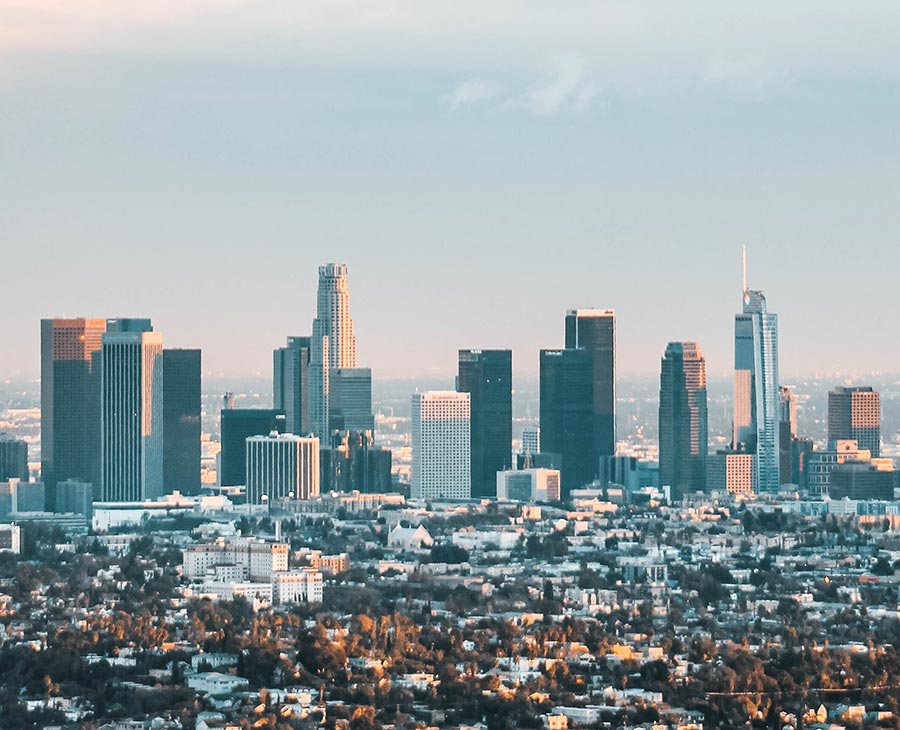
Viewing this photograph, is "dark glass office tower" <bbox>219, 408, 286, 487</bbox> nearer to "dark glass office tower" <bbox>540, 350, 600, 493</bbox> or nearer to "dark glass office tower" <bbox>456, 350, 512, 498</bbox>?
"dark glass office tower" <bbox>456, 350, 512, 498</bbox>

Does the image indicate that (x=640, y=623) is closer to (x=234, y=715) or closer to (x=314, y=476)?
(x=234, y=715)

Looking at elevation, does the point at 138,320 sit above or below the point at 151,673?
above

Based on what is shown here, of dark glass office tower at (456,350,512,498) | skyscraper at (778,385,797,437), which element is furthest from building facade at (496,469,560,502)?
skyscraper at (778,385,797,437)

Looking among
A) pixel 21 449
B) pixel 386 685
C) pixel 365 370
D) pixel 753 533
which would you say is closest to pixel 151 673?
pixel 386 685

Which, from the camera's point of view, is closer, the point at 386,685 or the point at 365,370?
the point at 386,685

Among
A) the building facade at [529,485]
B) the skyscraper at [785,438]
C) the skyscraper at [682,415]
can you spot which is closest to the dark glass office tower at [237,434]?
the building facade at [529,485]

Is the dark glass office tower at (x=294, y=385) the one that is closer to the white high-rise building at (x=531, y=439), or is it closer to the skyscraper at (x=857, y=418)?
the white high-rise building at (x=531, y=439)

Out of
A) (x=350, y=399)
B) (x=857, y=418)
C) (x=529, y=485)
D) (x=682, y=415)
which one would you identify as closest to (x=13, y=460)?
(x=350, y=399)

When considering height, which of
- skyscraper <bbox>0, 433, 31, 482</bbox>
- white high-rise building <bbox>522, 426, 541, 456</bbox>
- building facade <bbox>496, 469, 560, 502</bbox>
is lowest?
building facade <bbox>496, 469, 560, 502</bbox>
